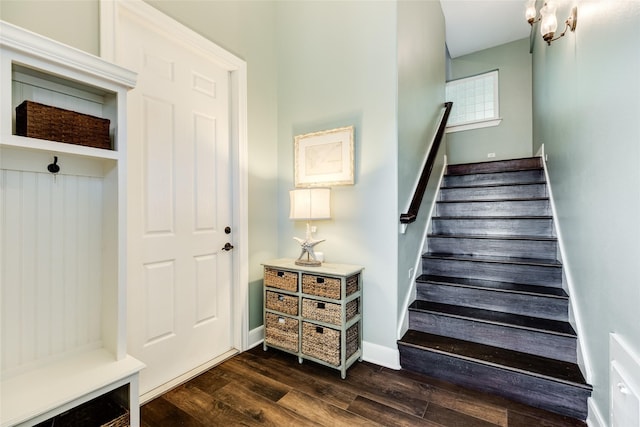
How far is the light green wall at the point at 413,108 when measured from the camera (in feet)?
7.61

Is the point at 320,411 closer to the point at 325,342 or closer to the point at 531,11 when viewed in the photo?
the point at 325,342

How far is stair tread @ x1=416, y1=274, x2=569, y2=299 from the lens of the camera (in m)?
2.17

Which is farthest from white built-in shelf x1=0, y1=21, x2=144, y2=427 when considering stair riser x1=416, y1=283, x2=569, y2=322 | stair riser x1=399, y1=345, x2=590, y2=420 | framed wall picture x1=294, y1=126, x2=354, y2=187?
stair riser x1=416, y1=283, x2=569, y2=322

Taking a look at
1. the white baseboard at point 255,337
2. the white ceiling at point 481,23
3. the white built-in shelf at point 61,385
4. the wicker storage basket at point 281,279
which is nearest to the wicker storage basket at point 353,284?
the wicker storage basket at point 281,279

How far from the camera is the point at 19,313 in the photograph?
122cm

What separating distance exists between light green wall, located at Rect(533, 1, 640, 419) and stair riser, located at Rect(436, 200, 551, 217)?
2.23ft

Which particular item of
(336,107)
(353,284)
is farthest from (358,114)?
(353,284)

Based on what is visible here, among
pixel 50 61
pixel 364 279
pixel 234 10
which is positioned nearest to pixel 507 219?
pixel 364 279

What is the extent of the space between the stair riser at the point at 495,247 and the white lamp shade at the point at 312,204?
4.33ft

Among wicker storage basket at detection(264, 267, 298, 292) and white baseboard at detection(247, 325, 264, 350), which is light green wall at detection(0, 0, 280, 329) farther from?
wicker storage basket at detection(264, 267, 298, 292)

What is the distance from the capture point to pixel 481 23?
4.31 m

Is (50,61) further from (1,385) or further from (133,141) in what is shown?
(1,385)

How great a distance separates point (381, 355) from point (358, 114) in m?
1.87

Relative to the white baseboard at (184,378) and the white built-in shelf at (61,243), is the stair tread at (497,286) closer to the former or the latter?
the white baseboard at (184,378)
